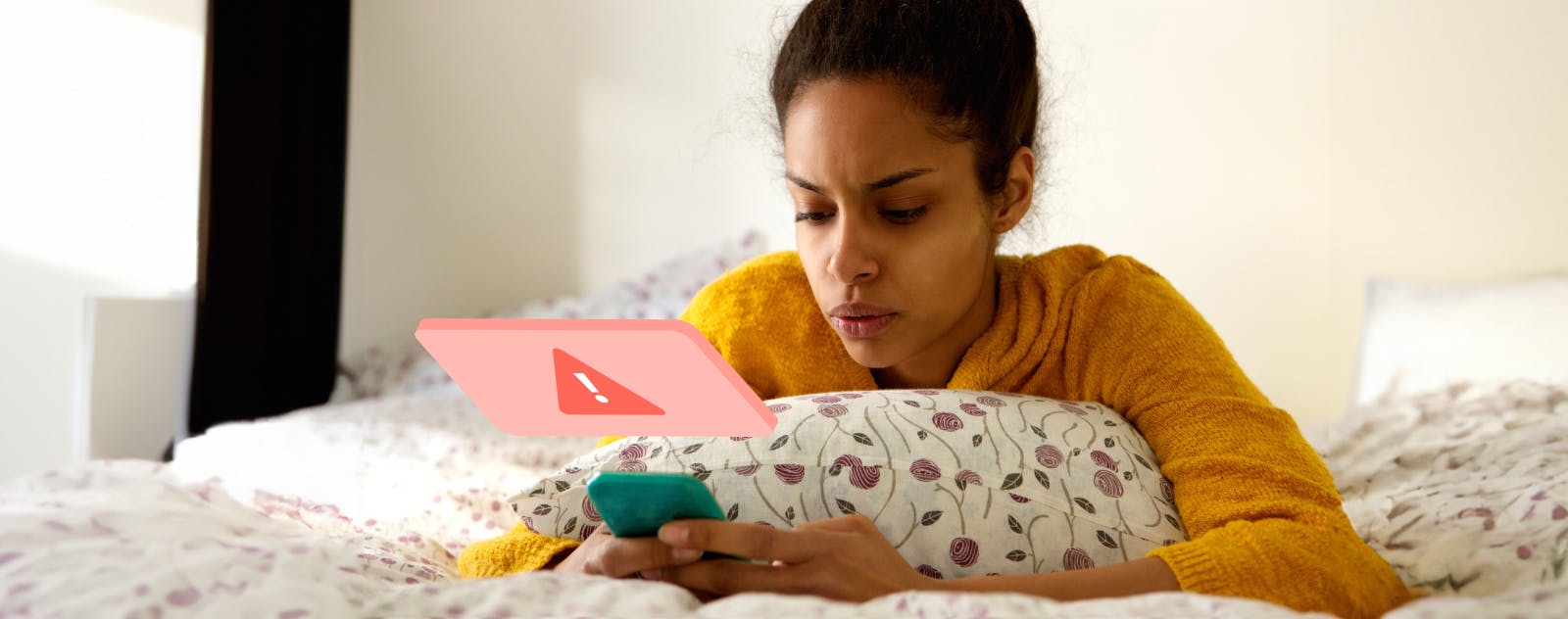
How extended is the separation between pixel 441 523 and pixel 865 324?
57 cm

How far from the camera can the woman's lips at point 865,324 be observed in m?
1.10

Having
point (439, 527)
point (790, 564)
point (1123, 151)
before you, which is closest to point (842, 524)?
point (790, 564)

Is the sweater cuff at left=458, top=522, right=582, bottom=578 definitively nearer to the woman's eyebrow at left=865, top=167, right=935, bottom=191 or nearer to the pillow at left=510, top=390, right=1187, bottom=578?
the pillow at left=510, top=390, right=1187, bottom=578

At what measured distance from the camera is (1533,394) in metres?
1.60

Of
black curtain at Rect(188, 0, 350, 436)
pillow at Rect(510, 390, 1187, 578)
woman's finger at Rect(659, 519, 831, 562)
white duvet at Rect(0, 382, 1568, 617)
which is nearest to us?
white duvet at Rect(0, 382, 1568, 617)

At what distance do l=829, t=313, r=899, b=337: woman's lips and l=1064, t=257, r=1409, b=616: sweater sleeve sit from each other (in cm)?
20

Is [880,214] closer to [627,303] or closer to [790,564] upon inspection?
[790,564]

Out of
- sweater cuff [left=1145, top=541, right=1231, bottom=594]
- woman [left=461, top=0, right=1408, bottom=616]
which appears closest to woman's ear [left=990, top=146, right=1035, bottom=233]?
woman [left=461, top=0, right=1408, bottom=616]

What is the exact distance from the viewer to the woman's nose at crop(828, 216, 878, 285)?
1.04 m

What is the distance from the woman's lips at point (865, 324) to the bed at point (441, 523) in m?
0.42

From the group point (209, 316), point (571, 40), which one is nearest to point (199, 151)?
point (209, 316)

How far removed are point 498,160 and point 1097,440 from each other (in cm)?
249

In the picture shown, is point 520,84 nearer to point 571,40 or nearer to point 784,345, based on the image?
point 571,40

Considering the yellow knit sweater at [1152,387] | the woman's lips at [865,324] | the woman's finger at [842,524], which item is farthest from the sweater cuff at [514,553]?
the woman's lips at [865,324]
